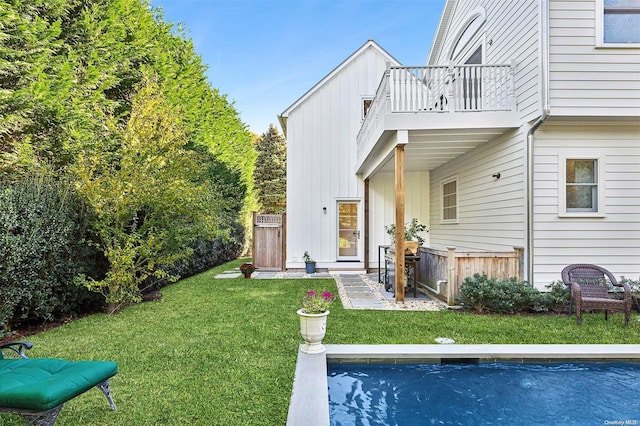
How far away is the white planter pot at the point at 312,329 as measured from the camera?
13.6 ft

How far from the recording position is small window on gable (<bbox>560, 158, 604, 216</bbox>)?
6898 mm

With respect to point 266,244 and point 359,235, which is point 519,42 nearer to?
point 359,235

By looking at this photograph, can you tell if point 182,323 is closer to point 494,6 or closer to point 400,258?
point 400,258

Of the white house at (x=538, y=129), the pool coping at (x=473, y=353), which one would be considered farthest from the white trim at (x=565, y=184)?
the pool coping at (x=473, y=353)

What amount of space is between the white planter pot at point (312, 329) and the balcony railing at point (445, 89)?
15.0 feet

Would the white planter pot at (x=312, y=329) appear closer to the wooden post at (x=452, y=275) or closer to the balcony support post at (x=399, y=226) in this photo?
the balcony support post at (x=399, y=226)

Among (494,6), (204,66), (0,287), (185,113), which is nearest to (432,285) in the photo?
(494,6)

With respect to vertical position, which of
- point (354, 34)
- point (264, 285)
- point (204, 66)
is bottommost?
point (264, 285)

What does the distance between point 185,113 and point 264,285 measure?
5.87 m

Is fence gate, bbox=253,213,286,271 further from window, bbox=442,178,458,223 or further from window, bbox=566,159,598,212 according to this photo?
window, bbox=566,159,598,212

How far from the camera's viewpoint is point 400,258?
24.3 feet

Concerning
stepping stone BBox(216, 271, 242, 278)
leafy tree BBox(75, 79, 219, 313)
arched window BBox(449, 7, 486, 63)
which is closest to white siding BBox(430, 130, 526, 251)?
arched window BBox(449, 7, 486, 63)

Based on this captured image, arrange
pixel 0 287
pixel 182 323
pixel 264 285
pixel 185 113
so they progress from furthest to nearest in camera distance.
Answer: pixel 185 113
pixel 264 285
pixel 182 323
pixel 0 287

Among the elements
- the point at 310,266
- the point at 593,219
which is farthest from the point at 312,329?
the point at 310,266
